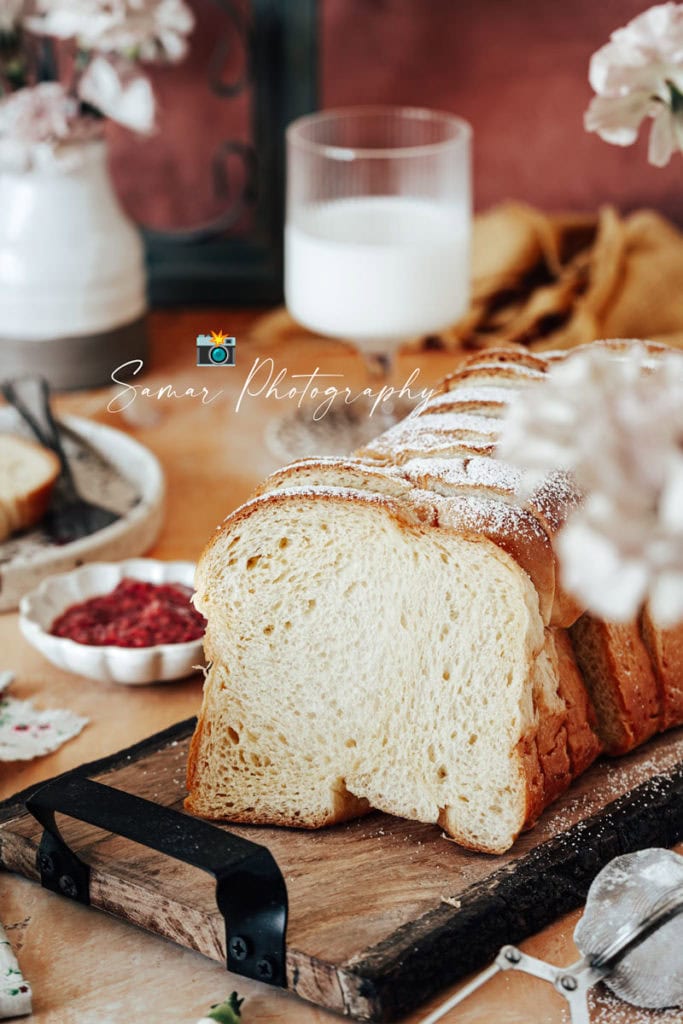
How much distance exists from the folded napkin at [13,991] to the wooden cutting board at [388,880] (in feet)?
0.38

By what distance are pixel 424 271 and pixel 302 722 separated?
1.14 m

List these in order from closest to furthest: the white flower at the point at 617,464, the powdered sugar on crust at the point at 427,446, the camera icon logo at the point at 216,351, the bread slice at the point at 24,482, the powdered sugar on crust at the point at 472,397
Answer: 1. the white flower at the point at 617,464
2. the powdered sugar on crust at the point at 427,446
3. the powdered sugar on crust at the point at 472,397
4. the camera icon logo at the point at 216,351
5. the bread slice at the point at 24,482

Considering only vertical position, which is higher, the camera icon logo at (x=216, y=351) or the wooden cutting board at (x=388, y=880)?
the camera icon logo at (x=216, y=351)

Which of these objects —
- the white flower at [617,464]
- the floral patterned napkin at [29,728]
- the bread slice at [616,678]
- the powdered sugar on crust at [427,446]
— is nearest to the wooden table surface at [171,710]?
the floral patterned napkin at [29,728]

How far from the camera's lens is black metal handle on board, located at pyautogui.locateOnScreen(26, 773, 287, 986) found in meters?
1.21

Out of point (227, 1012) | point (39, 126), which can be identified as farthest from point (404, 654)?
point (39, 126)

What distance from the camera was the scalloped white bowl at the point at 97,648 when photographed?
1.71 meters

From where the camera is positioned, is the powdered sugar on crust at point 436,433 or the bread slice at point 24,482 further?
the bread slice at point 24,482

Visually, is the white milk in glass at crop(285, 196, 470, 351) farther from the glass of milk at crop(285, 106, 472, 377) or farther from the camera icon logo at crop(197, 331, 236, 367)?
the camera icon logo at crop(197, 331, 236, 367)

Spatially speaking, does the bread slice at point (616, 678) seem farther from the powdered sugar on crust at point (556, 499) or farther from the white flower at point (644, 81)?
the white flower at point (644, 81)

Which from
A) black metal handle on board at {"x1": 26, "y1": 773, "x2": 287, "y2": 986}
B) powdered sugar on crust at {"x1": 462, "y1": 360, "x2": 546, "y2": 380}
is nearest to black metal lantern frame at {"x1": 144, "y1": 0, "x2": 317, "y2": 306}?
powdered sugar on crust at {"x1": 462, "y1": 360, "x2": 546, "y2": 380}

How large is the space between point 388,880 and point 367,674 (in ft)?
0.64

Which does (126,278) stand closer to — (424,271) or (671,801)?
(424,271)

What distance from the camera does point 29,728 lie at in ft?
5.49
